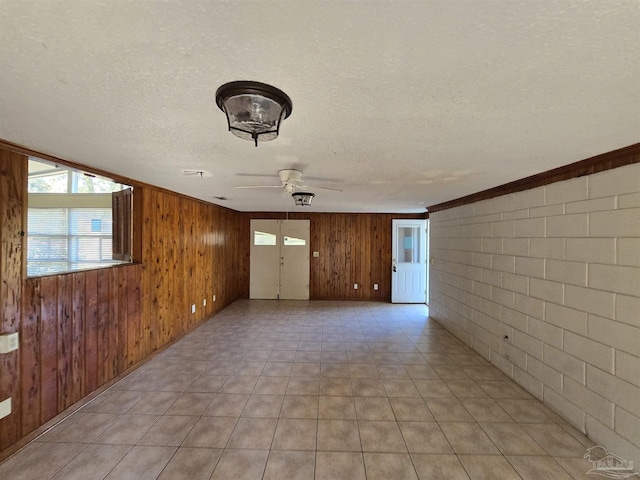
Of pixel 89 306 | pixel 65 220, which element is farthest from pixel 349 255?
pixel 65 220

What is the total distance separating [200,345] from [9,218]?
2.47 metres

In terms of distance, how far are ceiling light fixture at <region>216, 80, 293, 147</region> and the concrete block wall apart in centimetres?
230

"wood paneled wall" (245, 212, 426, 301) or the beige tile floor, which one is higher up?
"wood paneled wall" (245, 212, 426, 301)

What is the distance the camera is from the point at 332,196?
13.2ft

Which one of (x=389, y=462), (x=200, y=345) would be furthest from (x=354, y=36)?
(x=200, y=345)

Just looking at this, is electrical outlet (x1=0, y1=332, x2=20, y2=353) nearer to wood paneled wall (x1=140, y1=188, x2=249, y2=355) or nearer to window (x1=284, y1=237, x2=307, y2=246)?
wood paneled wall (x1=140, y1=188, x2=249, y2=355)

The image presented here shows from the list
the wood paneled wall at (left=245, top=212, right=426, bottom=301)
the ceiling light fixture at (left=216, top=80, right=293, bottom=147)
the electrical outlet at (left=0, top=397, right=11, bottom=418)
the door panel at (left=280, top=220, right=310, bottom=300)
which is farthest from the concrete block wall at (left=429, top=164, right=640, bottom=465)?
the electrical outlet at (left=0, top=397, right=11, bottom=418)

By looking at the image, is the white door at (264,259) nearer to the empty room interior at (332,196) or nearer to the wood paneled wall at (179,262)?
the wood paneled wall at (179,262)

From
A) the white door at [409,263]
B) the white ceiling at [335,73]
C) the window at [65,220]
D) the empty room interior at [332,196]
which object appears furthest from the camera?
the white door at [409,263]

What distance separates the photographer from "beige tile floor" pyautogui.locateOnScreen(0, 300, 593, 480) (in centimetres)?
174

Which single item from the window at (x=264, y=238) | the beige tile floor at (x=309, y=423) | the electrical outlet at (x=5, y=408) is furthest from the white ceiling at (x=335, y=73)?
the window at (x=264, y=238)

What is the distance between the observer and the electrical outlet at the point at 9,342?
1.76 m

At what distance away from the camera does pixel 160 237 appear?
3.43m

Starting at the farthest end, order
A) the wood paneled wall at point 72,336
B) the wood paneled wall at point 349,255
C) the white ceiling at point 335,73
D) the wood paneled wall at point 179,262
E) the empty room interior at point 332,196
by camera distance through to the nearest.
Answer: the wood paneled wall at point 349,255
the wood paneled wall at point 179,262
the wood paneled wall at point 72,336
the empty room interior at point 332,196
the white ceiling at point 335,73
